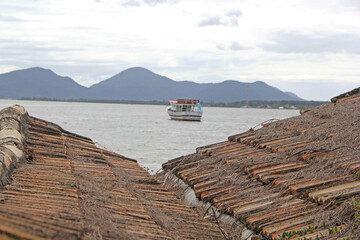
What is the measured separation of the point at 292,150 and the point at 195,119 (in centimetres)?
8522

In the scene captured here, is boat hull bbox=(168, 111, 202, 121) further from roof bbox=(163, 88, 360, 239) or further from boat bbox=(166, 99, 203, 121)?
roof bbox=(163, 88, 360, 239)

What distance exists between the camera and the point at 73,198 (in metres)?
5.40

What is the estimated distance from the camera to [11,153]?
658 centimetres

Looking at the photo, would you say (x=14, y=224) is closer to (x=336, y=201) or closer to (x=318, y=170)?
(x=336, y=201)

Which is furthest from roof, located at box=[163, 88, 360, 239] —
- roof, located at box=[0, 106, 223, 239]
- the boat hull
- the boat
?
the boat

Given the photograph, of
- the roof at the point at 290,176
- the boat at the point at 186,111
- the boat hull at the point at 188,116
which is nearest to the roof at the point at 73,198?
the roof at the point at 290,176

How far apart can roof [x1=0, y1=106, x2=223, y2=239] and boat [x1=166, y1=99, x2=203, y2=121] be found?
83.8 m

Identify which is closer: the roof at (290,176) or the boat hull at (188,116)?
the roof at (290,176)

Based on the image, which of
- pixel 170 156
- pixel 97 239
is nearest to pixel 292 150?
pixel 97 239

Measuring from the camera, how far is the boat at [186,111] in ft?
309

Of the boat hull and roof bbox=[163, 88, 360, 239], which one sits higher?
roof bbox=[163, 88, 360, 239]

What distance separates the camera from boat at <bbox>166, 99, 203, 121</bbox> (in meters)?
94.2

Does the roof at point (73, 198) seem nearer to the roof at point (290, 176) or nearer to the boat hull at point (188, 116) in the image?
the roof at point (290, 176)

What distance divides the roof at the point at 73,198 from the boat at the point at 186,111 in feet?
275
